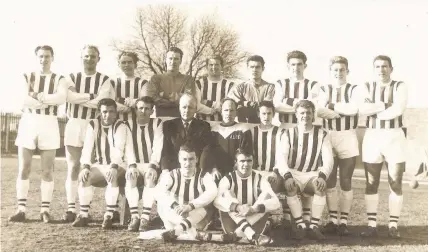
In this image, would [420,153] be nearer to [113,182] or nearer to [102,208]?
[113,182]

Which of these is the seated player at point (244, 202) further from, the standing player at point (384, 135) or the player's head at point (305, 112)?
the standing player at point (384, 135)

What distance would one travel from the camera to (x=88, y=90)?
4.20 metres

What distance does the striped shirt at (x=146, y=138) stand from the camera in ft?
12.8

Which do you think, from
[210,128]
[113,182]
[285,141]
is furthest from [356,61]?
[113,182]

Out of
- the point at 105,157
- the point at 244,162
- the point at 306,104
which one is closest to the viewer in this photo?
the point at 244,162

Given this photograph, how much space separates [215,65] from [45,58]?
1667 mm

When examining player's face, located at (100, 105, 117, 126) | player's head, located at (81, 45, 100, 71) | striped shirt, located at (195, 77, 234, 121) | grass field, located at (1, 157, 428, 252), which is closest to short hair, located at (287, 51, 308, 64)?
striped shirt, located at (195, 77, 234, 121)

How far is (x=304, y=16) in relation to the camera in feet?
14.0

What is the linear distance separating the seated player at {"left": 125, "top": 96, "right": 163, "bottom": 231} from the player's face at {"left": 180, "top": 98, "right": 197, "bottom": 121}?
0.27m

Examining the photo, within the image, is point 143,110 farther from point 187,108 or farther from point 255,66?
point 255,66

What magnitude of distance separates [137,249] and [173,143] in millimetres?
1079

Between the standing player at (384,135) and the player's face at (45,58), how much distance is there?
9.92ft

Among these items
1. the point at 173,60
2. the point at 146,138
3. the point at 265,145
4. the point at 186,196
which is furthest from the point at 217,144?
the point at 173,60

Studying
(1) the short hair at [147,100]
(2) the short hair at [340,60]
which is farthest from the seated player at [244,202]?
(2) the short hair at [340,60]
